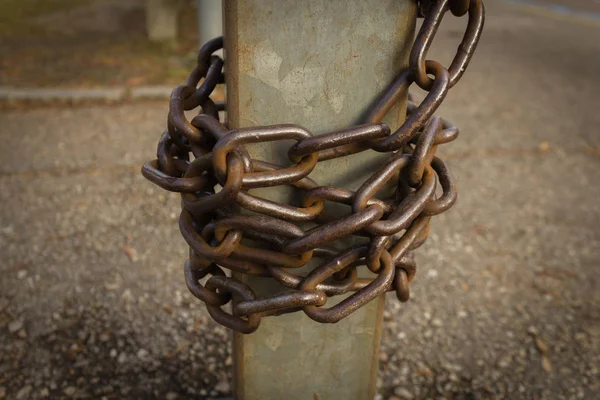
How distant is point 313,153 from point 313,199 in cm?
9

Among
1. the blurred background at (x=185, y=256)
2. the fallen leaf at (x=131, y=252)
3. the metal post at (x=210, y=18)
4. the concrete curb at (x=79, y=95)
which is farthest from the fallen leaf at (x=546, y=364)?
the concrete curb at (x=79, y=95)

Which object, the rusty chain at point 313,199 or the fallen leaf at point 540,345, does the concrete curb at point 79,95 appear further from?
the rusty chain at point 313,199

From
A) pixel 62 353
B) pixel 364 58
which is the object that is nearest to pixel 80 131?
pixel 62 353

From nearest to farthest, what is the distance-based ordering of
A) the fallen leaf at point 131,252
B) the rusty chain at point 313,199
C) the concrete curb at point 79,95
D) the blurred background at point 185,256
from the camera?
the rusty chain at point 313,199, the blurred background at point 185,256, the fallen leaf at point 131,252, the concrete curb at point 79,95

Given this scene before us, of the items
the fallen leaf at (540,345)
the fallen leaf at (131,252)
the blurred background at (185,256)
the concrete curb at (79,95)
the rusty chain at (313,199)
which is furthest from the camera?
the concrete curb at (79,95)

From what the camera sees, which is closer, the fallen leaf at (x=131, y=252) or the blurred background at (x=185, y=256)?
the blurred background at (x=185, y=256)

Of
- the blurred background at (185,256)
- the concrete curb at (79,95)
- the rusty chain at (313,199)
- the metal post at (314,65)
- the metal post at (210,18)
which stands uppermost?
the metal post at (314,65)

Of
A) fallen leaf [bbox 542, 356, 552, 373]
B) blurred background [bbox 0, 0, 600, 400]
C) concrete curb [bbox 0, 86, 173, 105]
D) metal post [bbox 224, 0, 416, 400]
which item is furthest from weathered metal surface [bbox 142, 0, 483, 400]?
concrete curb [bbox 0, 86, 173, 105]

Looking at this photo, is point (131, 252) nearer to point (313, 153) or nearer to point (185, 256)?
point (185, 256)

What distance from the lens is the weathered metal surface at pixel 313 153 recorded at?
3.35ft

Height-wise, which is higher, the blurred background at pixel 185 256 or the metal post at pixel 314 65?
the metal post at pixel 314 65

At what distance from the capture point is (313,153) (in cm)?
103

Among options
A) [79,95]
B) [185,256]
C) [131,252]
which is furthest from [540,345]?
[79,95]

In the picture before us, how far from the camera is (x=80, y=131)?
4.33m
